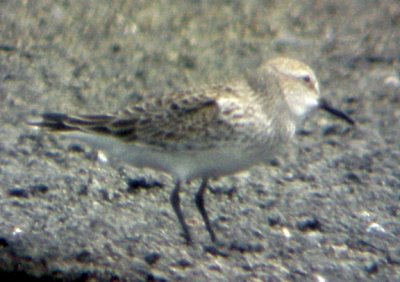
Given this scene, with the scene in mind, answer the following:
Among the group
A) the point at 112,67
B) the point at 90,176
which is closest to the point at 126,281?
the point at 90,176

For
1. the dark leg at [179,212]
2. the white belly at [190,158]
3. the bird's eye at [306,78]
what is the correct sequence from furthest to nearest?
the bird's eye at [306,78] < the dark leg at [179,212] < the white belly at [190,158]

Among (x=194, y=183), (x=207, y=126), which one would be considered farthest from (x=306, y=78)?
(x=194, y=183)

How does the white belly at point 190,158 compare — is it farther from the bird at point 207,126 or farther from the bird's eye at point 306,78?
the bird's eye at point 306,78

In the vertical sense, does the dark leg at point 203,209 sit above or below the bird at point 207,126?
below

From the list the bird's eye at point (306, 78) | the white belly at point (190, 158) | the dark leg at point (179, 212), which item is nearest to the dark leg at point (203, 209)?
the dark leg at point (179, 212)

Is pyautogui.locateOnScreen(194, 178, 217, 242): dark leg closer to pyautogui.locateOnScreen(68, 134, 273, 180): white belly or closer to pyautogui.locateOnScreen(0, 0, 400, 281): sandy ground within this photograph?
pyautogui.locateOnScreen(0, 0, 400, 281): sandy ground

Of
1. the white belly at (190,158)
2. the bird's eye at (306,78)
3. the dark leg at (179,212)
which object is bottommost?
the dark leg at (179,212)

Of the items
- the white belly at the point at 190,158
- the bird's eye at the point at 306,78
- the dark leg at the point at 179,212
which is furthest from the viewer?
the bird's eye at the point at 306,78
